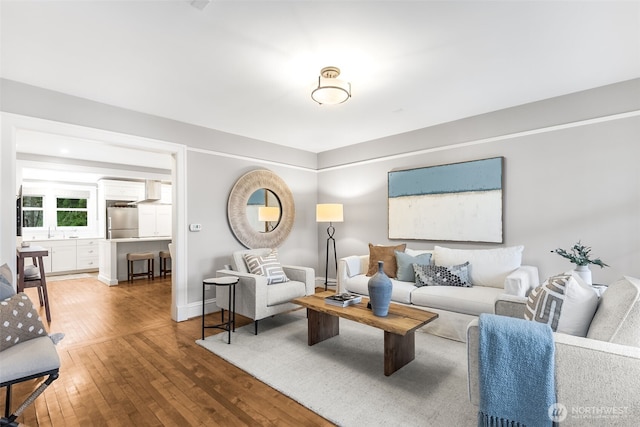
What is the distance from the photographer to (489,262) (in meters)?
3.46

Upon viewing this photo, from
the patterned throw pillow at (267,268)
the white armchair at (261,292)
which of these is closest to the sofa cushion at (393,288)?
the white armchair at (261,292)

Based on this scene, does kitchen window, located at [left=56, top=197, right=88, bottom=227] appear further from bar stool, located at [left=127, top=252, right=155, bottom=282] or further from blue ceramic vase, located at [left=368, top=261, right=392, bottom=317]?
blue ceramic vase, located at [left=368, top=261, right=392, bottom=317]

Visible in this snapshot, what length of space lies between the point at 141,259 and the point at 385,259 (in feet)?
17.6

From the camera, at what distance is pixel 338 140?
197 inches

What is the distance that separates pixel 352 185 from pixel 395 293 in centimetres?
227

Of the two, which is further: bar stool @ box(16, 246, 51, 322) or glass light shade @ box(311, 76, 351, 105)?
bar stool @ box(16, 246, 51, 322)

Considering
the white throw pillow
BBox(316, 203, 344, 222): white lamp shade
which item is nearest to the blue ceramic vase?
the white throw pillow

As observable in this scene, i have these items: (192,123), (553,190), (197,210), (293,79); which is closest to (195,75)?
(293,79)

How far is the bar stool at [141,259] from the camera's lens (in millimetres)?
6402

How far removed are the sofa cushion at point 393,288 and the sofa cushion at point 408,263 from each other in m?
0.09

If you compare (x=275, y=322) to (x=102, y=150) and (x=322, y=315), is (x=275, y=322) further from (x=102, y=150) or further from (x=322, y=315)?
(x=102, y=150)

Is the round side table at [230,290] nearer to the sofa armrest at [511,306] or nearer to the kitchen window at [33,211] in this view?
the sofa armrest at [511,306]

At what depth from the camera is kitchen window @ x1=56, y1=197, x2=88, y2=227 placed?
7.75 meters

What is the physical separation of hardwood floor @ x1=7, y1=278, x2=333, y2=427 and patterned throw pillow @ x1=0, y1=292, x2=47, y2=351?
540 mm
